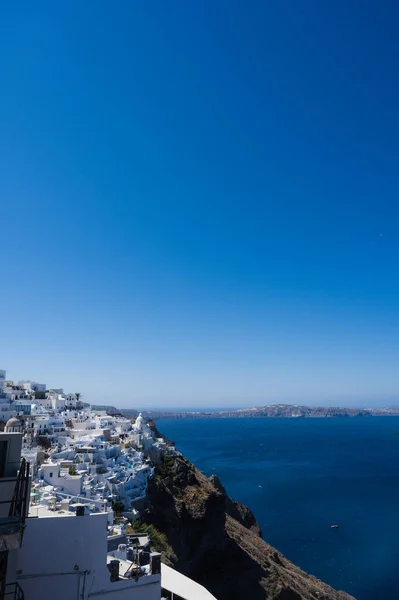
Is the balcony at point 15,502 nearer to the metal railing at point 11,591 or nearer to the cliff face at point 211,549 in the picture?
the metal railing at point 11,591

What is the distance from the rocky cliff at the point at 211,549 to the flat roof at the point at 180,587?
12082 mm

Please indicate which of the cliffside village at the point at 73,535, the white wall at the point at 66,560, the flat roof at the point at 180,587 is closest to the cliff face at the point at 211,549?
the cliffside village at the point at 73,535

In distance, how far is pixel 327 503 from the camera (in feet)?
246

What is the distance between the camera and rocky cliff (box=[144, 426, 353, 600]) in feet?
103

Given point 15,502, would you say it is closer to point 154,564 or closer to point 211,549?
point 154,564

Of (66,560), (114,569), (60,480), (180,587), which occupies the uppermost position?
(66,560)

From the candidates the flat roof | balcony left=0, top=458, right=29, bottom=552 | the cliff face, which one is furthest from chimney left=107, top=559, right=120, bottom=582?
the cliff face

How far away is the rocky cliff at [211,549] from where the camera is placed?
31500 millimetres

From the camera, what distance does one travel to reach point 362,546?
53656mm

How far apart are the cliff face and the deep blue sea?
35.7ft

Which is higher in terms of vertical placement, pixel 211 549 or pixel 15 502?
pixel 15 502

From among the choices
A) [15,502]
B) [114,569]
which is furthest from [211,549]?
[15,502]

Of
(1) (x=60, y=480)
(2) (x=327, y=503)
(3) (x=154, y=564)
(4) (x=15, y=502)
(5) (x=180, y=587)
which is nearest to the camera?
(4) (x=15, y=502)

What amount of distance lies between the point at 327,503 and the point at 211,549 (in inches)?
1930
